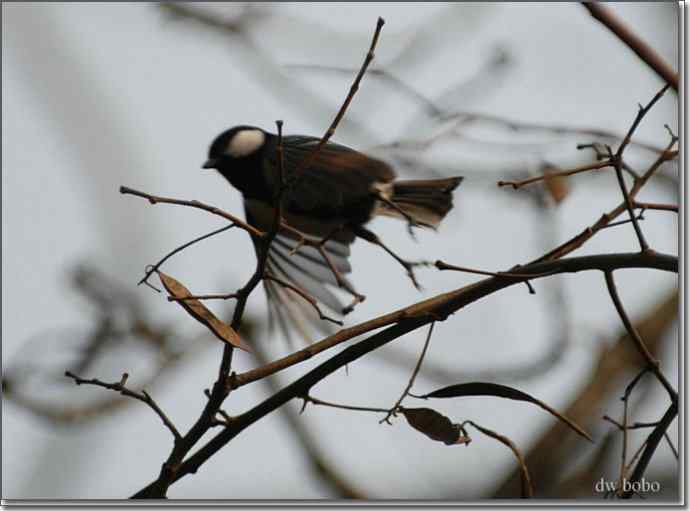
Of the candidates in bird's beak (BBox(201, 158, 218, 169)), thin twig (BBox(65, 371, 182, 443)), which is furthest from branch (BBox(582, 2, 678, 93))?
bird's beak (BBox(201, 158, 218, 169))

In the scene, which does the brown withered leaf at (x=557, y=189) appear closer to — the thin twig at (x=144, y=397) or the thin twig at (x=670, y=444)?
the thin twig at (x=670, y=444)

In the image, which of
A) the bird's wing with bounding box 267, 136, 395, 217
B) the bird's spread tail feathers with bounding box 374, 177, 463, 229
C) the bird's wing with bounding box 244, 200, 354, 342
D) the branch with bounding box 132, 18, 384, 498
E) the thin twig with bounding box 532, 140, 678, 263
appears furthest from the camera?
the bird's spread tail feathers with bounding box 374, 177, 463, 229

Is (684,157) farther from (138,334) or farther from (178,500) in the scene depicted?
(138,334)

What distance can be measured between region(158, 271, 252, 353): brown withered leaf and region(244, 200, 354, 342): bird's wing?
431 millimetres

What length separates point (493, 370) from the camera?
1.75 m

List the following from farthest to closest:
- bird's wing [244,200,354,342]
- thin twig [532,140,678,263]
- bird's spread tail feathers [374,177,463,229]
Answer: bird's spread tail feathers [374,177,463,229] → bird's wing [244,200,354,342] → thin twig [532,140,678,263]

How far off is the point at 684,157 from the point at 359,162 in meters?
0.35

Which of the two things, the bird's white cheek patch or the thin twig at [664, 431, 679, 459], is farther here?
the bird's white cheek patch

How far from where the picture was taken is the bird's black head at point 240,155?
1.33 metres

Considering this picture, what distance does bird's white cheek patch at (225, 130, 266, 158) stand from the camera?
136cm

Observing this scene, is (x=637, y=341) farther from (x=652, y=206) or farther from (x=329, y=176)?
(x=329, y=176)

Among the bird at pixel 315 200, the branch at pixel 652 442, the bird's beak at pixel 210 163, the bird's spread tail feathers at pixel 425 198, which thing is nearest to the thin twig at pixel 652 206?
the branch at pixel 652 442

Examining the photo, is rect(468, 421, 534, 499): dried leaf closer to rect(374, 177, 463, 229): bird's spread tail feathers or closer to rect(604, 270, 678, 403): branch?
rect(604, 270, 678, 403): branch

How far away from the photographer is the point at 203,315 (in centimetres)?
76
